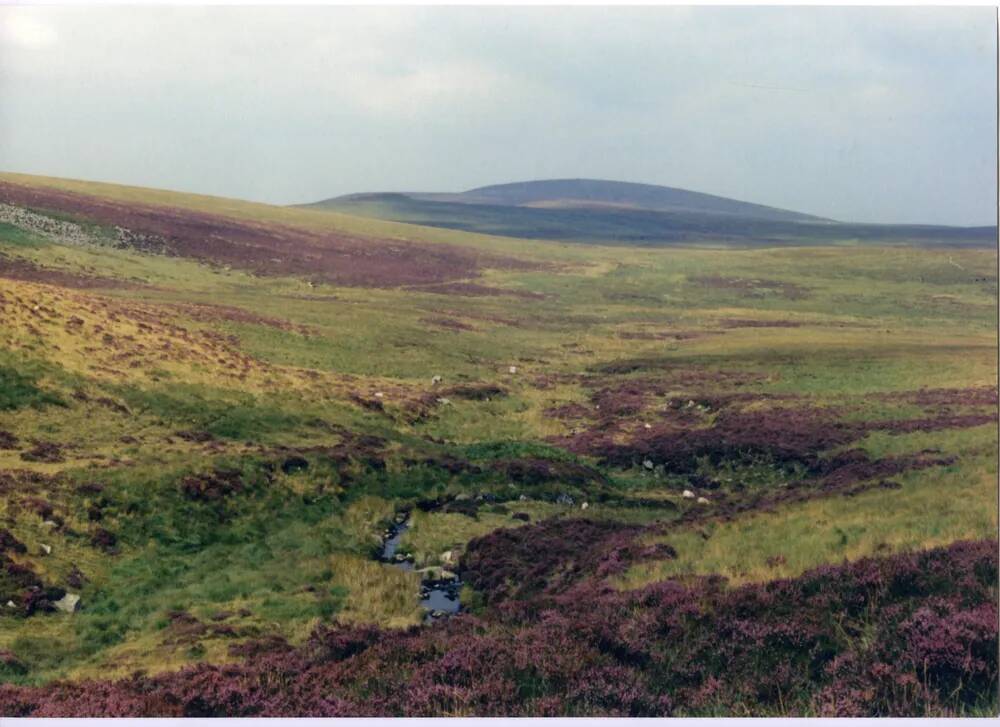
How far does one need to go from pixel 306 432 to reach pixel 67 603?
1498 centimetres

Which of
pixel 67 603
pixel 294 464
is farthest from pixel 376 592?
pixel 294 464

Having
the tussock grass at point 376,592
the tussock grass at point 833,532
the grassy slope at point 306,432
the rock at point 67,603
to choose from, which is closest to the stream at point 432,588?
the tussock grass at point 376,592

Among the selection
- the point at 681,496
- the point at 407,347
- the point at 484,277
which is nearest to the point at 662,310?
the point at 484,277

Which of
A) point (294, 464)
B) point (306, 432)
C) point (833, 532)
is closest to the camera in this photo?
point (833, 532)

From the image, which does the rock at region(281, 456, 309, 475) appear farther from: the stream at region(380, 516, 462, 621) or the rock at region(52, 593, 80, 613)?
the rock at region(52, 593, 80, 613)

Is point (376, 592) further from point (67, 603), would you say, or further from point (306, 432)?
point (306, 432)

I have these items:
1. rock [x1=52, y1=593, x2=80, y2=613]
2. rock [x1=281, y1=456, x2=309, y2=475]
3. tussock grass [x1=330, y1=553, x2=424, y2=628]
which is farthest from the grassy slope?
rock [x1=281, y1=456, x2=309, y2=475]

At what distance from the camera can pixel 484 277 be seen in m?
123

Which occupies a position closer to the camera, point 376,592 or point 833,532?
point 833,532

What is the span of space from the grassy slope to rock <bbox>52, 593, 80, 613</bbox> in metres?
0.35

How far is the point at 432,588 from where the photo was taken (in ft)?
63.0

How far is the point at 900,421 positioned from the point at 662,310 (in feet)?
222

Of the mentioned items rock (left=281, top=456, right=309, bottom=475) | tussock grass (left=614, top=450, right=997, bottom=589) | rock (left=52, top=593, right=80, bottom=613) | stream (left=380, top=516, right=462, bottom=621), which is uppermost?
tussock grass (left=614, top=450, right=997, bottom=589)

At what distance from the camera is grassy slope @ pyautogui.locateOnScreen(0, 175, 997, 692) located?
16.4m
